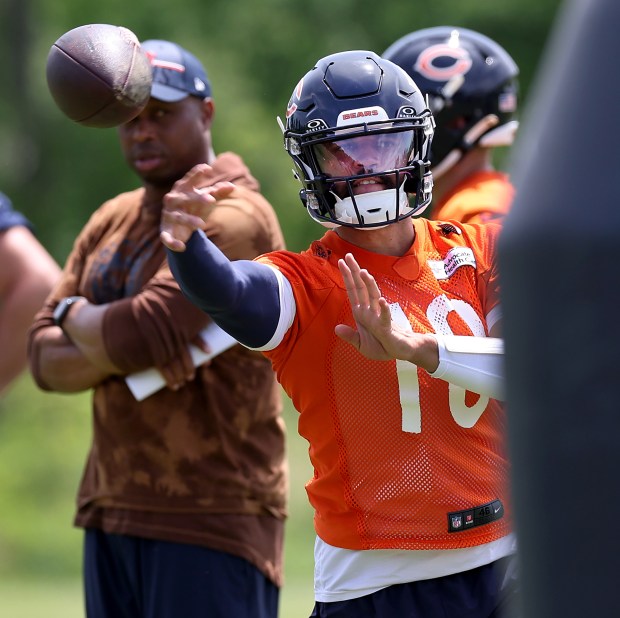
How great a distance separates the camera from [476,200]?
4.54 metres

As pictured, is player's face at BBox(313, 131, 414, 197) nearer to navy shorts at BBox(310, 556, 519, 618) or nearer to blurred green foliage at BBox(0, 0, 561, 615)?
navy shorts at BBox(310, 556, 519, 618)

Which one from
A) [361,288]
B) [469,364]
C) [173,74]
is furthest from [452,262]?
[173,74]

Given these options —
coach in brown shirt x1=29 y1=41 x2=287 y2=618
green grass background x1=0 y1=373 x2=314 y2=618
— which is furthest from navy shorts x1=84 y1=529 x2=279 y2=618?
green grass background x1=0 y1=373 x2=314 y2=618

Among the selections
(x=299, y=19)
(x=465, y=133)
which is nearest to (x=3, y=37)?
(x=299, y=19)

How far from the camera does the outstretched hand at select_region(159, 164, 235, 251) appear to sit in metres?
2.74

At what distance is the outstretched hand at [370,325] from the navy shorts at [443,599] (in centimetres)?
62

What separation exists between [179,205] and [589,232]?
1663mm

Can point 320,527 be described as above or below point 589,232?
below

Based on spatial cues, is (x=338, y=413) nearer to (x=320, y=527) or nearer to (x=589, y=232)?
(x=320, y=527)

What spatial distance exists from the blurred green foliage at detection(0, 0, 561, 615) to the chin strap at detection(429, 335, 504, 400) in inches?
435

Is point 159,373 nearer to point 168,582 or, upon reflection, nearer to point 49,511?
point 168,582

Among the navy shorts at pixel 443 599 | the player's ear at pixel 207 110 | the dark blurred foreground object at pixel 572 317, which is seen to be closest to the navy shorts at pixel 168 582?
the navy shorts at pixel 443 599

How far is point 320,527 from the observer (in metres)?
3.12

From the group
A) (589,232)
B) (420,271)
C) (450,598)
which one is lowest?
(450,598)
